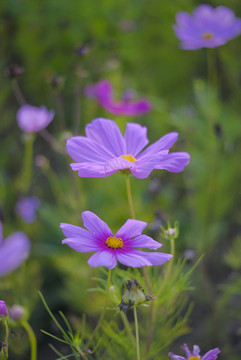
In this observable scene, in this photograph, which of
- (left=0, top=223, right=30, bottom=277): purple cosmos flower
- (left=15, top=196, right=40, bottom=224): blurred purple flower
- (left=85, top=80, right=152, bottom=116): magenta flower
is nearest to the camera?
(left=0, top=223, right=30, bottom=277): purple cosmos flower

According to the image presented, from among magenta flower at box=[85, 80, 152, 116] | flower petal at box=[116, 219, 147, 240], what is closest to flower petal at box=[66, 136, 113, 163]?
flower petal at box=[116, 219, 147, 240]

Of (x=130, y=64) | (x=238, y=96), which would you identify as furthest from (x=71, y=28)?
(x=238, y=96)

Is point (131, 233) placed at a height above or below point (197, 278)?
above

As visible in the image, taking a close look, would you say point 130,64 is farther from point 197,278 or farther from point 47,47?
point 197,278

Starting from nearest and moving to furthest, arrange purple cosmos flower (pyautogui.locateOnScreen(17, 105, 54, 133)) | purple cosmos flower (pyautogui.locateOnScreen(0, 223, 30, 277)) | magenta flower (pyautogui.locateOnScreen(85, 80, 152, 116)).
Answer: purple cosmos flower (pyautogui.locateOnScreen(0, 223, 30, 277))
purple cosmos flower (pyautogui.locateOnScreen(17, 105, 54, 133))
magenta flower (pyautogui.locateOnScreen(85, 80, 152, 116))

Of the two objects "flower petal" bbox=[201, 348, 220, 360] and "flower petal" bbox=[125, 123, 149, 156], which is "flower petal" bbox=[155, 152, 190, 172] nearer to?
"flower petal" bbox=[125, 123, 149, 156]

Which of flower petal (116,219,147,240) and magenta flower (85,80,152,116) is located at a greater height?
magenta flower (85,80,152,116)

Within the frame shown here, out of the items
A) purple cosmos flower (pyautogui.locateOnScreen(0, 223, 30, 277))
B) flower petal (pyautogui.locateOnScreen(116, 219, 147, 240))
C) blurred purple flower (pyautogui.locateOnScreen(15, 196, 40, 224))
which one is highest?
purple cosmos flower (pyautogui.locateOnScreen(0, 223, 30, 277))
